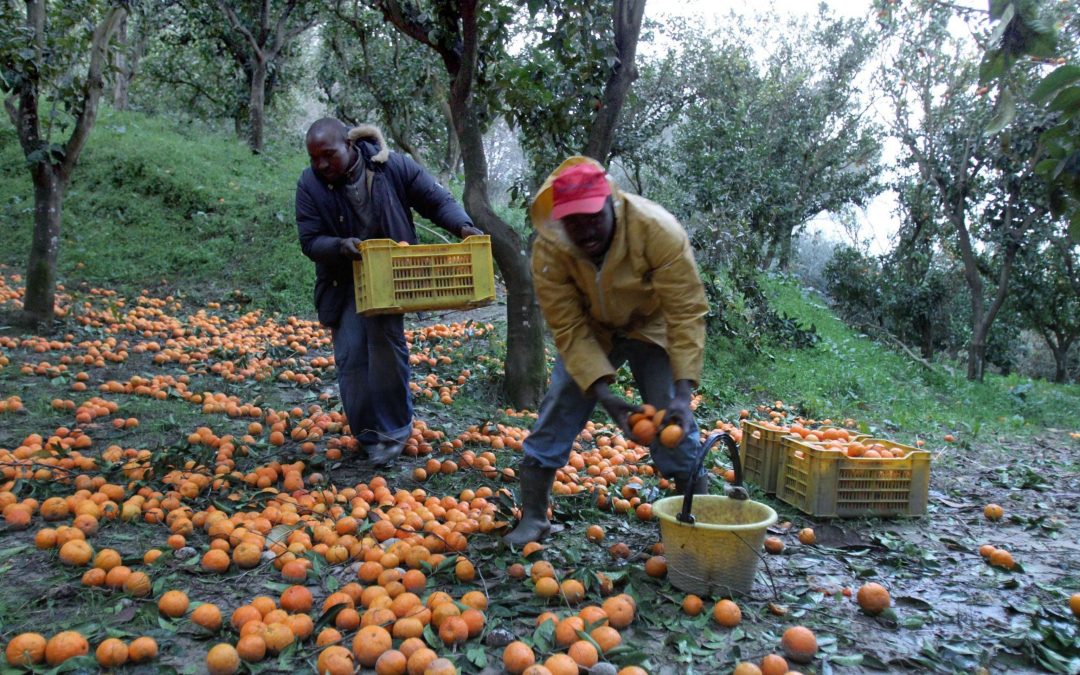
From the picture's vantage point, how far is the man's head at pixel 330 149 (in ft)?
12.9

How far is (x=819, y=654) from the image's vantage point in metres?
2.51

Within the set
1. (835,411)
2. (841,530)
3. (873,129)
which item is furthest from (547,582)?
(873,129)

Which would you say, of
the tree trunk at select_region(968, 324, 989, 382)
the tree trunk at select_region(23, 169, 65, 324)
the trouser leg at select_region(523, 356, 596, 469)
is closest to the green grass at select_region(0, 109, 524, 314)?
the tree trunk at select_region(23, 169, 65, 324)

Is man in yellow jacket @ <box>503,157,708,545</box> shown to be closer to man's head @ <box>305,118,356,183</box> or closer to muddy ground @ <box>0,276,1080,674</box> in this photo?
muddy ground @ <box>0,276,1080,674</box>

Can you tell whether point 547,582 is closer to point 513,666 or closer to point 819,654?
point 513,666

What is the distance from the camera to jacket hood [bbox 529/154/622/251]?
283 centimetres

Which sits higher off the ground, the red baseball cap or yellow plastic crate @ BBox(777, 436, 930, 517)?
the red baseball cap

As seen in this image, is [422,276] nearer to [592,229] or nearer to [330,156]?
[330,156]

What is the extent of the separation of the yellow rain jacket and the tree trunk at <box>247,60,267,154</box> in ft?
42.7

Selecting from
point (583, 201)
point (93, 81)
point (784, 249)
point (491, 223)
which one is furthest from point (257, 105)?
point (583, 201)

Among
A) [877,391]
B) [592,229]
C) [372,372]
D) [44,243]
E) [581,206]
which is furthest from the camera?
[877,391]

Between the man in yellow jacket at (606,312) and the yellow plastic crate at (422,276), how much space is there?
0.84 meters

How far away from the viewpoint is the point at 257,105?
1455 cm

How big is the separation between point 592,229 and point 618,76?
322 cm
